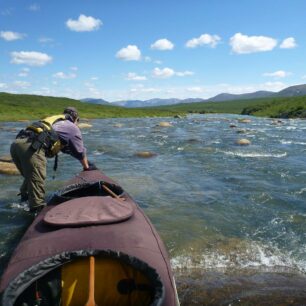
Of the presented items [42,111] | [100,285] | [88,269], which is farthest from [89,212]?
[42,111]

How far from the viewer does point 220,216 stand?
1038 cm

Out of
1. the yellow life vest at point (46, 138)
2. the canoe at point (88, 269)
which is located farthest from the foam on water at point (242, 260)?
the yellow life vest at point (46, 138)

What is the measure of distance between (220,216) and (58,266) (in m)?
6.51

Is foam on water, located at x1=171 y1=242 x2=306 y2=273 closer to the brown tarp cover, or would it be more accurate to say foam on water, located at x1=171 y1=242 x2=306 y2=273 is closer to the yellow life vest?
the brown tarp cover

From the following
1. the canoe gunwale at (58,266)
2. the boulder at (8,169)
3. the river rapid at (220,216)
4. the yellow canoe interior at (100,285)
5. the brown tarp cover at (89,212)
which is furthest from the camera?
the boulder at (8,169)

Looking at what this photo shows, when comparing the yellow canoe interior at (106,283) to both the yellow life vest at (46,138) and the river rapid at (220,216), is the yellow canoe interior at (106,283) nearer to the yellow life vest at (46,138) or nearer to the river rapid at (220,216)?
the river rapid at (220,216)

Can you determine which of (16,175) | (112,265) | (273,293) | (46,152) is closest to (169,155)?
(16,175)

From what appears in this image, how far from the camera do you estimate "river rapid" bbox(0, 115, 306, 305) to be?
6656mm

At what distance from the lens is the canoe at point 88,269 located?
4.27 m

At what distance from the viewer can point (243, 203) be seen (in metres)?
11.6

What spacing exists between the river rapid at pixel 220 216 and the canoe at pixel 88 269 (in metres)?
1.70

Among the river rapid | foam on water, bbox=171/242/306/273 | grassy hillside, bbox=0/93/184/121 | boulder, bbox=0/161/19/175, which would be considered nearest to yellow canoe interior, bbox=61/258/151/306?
the river rapid

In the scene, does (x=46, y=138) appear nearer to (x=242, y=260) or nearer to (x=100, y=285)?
(x=100, y=285)

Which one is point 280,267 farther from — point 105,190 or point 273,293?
point 105,190
